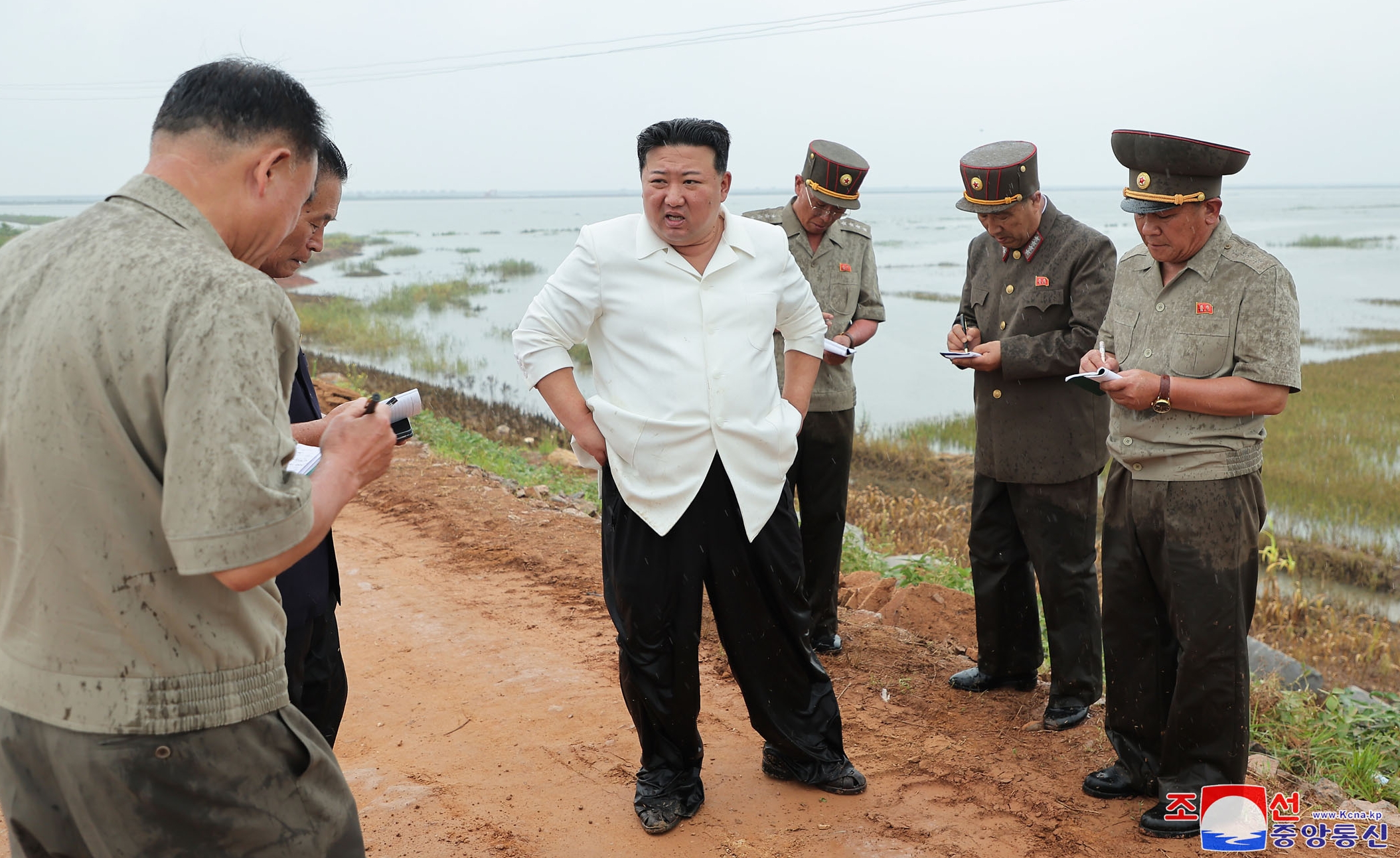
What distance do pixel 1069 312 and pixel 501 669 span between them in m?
2.83

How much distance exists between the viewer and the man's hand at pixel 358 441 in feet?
5.95

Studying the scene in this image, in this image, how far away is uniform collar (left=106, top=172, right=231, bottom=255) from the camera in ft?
5.46

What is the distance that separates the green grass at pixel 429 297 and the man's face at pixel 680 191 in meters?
24.5

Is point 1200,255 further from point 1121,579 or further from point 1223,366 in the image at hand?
point 1121,579

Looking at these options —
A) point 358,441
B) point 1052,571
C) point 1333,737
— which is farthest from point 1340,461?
Result: point 358,441

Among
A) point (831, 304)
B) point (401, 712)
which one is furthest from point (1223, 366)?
point (401, 712)

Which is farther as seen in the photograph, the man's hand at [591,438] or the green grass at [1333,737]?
the green grass at [1333,737]

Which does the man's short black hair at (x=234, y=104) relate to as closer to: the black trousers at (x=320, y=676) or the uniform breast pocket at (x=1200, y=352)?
the black trousers at (x=320, y=676)

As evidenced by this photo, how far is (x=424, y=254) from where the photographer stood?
1978 inches

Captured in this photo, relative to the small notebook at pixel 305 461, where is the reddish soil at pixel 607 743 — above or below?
below

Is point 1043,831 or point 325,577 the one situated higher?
point 325,577

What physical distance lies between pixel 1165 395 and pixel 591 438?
1.72 m

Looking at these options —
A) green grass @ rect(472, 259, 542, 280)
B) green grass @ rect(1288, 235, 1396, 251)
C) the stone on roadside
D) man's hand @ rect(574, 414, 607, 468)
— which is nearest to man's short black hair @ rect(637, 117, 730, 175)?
man's hand @ rect(574, 414, 607, 468)

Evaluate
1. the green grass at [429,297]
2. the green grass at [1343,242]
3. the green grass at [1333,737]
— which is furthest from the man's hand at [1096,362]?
the green grass at [1343,242]
